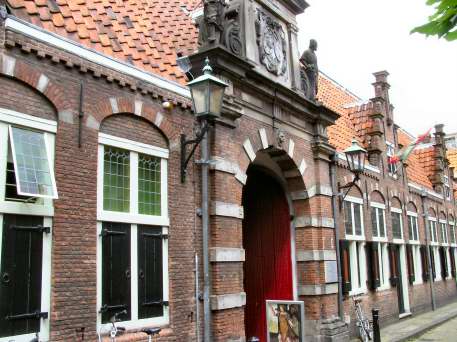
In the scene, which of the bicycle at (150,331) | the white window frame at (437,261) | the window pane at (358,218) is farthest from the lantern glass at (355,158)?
the white window frame at (437,261)

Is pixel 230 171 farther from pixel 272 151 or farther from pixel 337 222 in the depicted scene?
pixel 337 222

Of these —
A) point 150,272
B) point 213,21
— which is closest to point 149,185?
point 150,272

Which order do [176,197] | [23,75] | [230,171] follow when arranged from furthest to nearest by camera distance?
1. [230,171]
2. [176,197]
3. [23,75]

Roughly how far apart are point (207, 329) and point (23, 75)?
4895 millimetres

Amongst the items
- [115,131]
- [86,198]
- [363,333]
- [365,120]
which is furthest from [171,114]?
[365,120]

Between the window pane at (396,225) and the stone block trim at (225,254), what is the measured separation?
34.8 ft

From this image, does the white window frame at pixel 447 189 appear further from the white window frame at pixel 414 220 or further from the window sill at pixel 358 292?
the window sill at pixel 358 292

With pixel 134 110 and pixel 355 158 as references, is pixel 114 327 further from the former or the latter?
pixel 355 158

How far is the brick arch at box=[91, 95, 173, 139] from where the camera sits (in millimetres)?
7895

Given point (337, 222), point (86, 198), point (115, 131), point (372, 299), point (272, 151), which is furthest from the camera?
point (372, 299)

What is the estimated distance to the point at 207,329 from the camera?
8.66 m

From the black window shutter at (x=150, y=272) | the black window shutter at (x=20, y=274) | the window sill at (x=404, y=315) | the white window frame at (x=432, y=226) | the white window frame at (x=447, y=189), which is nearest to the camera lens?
the black window shutter at (x=20, y=274)

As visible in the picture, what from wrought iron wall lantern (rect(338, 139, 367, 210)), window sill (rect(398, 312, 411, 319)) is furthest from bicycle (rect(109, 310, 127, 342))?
window sill (rect(398, 312, 411, 319))

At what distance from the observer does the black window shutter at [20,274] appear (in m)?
6.26
